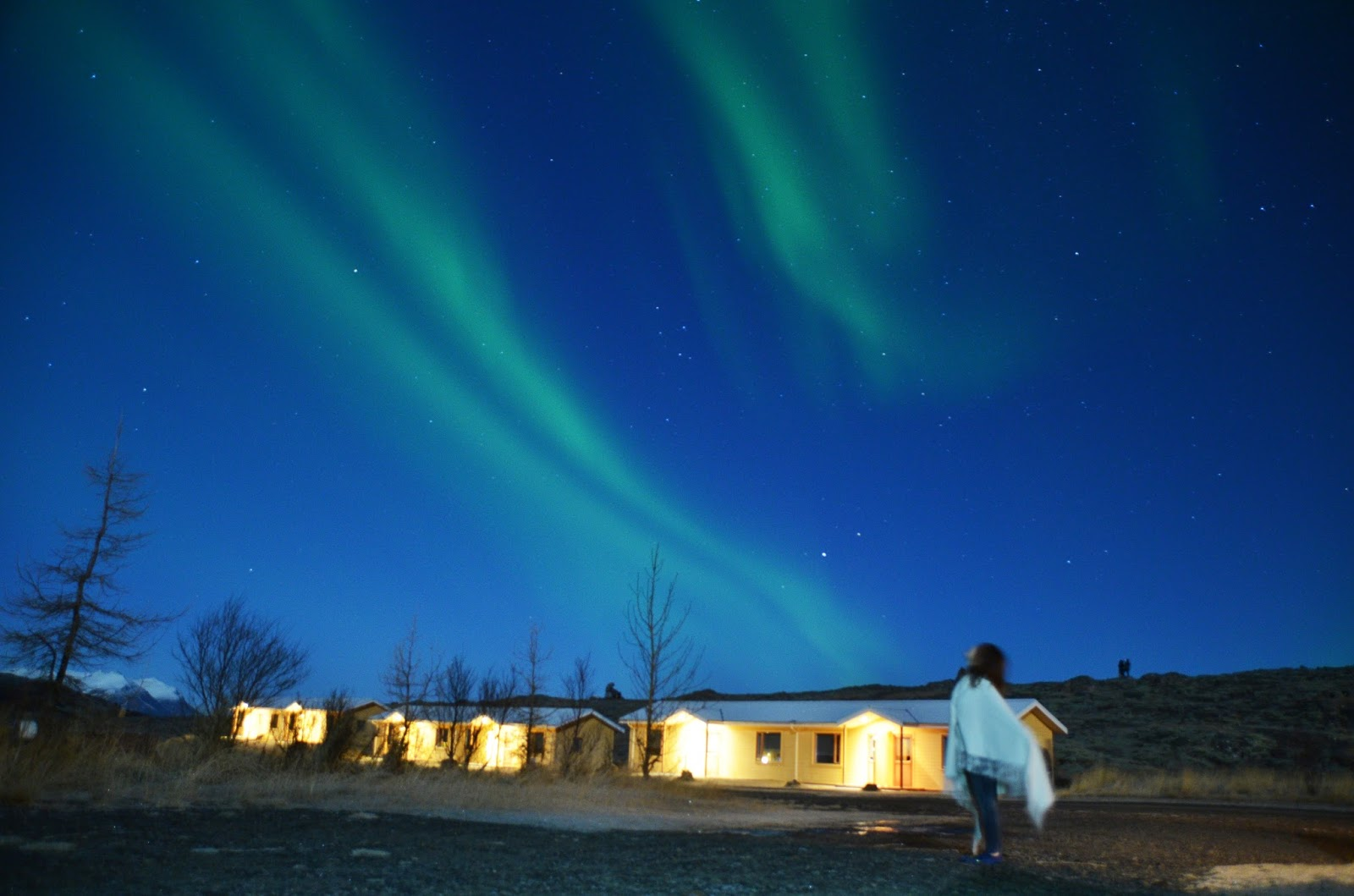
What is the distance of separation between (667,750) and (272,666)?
2094 cm

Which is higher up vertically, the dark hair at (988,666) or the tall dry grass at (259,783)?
the dark hair at (988,666)

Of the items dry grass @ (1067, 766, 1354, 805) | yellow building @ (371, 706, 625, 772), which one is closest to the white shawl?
yellow building @ (371, 706, 625, 772)

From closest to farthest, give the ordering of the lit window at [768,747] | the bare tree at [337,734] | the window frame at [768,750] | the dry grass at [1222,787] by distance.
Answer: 1. the bare tree at [337,734]
2. the dry grass at [1222,787]
3. the window frame at [768,750]
4. the lit window at [768,747]

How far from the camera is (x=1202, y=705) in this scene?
6681 cm

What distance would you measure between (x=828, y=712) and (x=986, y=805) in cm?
3916

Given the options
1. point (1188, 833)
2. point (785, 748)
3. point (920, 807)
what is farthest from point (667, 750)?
point (1188, 833)

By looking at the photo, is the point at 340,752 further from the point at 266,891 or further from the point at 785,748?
the point at 785,748

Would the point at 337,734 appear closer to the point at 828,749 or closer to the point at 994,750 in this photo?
the point at 994,750

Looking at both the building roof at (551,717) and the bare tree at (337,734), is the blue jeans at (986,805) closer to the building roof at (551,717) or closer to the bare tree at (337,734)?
the bare tree at (337,734)

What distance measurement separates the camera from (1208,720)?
61656mm

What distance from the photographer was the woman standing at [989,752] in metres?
7.80

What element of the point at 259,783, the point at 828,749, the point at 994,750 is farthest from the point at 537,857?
the point at 828,749

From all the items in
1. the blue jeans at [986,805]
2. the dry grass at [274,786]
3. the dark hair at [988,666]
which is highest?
the dark hair at [988,666]

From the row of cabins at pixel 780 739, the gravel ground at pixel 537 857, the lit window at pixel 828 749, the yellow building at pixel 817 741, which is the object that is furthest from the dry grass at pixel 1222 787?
the gravel ground at pixel 537 857
